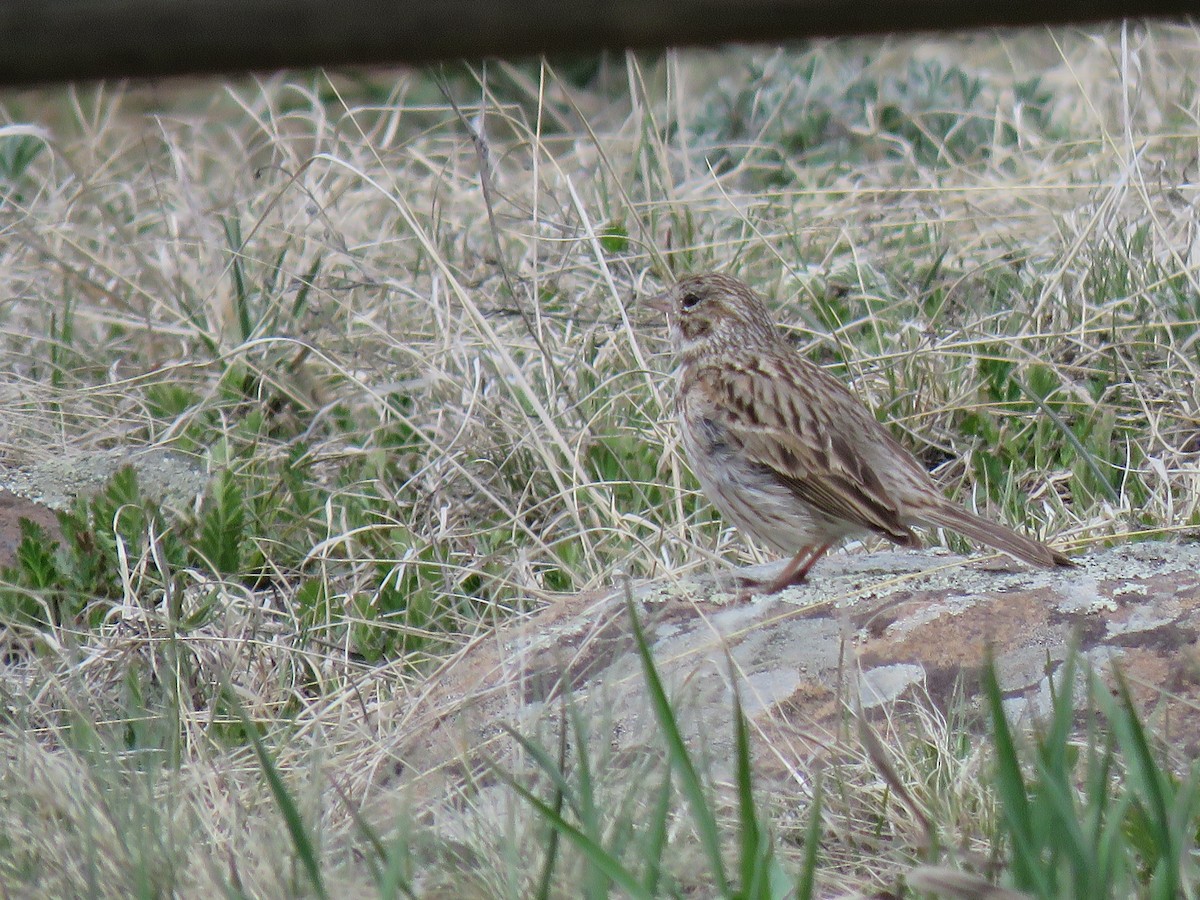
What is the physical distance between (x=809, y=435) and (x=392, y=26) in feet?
11.0

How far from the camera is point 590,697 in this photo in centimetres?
321

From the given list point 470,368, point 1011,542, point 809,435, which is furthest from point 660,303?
point 1011,542

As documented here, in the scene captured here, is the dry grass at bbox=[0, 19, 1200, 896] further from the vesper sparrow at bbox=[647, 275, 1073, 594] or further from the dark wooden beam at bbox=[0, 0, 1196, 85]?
the dark wooden beam at bbox=[0, 0, 1196, 85]

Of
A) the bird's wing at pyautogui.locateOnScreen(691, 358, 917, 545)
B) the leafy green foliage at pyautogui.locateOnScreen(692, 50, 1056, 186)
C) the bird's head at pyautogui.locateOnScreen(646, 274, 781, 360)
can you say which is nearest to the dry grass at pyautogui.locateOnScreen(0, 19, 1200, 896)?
the leafy green foliage at pyautogui.locateOnScreen(692, 50, 1056, 186)

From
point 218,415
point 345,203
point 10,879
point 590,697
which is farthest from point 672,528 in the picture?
point 345,203

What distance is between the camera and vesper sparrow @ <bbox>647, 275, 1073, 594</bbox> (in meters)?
4.07

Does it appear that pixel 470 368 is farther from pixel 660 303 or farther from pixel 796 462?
pixel 796 462

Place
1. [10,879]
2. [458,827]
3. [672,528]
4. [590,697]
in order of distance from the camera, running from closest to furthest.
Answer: [10,879], [458,827], [590,697], [672,528]

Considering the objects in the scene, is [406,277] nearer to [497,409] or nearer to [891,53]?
[497,409]

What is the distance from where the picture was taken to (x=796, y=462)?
4246 millimetres

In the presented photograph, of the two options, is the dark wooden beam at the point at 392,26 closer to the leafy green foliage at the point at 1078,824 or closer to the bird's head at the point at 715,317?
the leafy green foliage at the point at 1078,824

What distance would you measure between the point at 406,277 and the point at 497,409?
1285mm

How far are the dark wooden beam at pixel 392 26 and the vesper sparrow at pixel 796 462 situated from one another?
2.83 metres

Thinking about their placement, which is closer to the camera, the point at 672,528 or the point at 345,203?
the point at 672,528
